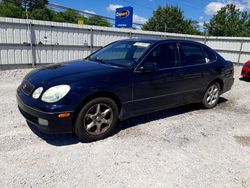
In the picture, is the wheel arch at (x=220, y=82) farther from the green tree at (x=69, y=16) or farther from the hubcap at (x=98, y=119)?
the green tree at (x=69, y=16)

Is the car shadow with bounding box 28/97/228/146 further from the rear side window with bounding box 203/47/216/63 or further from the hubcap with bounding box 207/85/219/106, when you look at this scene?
the rear side window with bounding box 203/47/216/63

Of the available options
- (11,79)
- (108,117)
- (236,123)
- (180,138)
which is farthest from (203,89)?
(11,79)

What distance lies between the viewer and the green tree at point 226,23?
34.4 meters

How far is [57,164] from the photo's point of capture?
9.70 ft

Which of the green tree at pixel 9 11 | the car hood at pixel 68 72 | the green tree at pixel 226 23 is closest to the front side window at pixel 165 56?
the car hood at pixel 68 72

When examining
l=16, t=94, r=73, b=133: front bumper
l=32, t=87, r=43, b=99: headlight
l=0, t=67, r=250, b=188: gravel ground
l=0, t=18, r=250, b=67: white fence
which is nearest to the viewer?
l=0, t=67, r=250, b=188: gravel ground

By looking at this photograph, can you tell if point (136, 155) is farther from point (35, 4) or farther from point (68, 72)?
point (35, 4)

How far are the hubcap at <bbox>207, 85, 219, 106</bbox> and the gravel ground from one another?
2.90 feet

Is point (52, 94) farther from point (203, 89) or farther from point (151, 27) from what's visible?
point (151, 27)

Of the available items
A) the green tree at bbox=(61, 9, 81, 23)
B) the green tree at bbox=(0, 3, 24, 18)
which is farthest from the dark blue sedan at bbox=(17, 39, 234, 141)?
the green tree at bbox=(61, 9, 81, 23)

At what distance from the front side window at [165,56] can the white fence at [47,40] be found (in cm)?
744

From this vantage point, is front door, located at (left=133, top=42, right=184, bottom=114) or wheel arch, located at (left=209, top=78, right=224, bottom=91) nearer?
front door, located at (left=133, top=42, right=184, bottom=114)

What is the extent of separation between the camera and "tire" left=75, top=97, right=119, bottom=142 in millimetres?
3426

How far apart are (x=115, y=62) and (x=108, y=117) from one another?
1065mm
